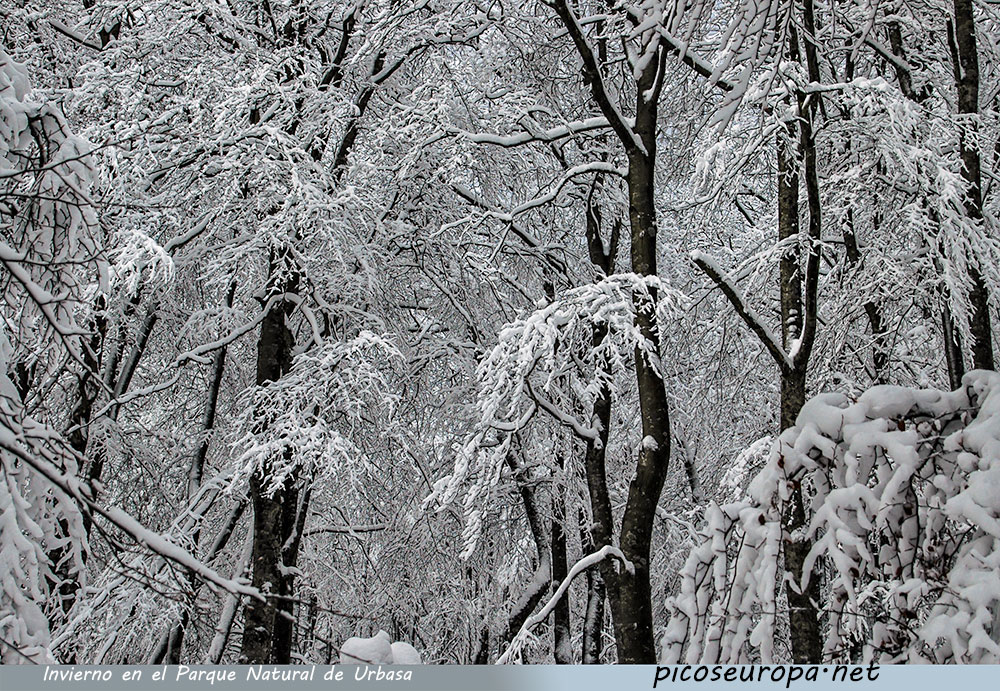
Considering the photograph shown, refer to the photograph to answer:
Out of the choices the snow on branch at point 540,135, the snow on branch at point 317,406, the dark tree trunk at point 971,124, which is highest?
the snow on branch at point 540,135

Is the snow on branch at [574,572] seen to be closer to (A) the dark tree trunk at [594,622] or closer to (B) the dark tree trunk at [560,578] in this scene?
(B) the dark tree trunk at [560,578]

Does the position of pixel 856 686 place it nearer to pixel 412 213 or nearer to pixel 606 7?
pixel 606 7

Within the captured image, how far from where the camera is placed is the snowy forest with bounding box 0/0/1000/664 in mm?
3625

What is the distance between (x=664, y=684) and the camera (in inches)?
161

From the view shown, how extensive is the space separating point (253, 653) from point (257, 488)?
1329 millimetres

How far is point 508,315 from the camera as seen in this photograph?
9500 millimetres

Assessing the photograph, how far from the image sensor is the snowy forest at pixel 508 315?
3625 millimetres

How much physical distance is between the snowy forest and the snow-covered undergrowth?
16 mm

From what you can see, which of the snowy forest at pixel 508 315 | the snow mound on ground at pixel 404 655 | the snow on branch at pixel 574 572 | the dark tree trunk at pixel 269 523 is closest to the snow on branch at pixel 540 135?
the snowy forest at pixel 508 315

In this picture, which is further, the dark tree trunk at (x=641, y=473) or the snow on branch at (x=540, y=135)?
the snow on branch at (x=540, y=135)

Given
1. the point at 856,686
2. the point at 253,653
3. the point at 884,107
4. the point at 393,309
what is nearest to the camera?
the point at 856,686

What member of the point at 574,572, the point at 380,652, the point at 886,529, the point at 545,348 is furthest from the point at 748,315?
the point at 380,652

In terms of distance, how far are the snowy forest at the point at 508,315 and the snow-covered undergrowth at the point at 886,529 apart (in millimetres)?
16

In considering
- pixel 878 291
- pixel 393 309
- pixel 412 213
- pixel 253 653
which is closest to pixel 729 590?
pixel 878 291
